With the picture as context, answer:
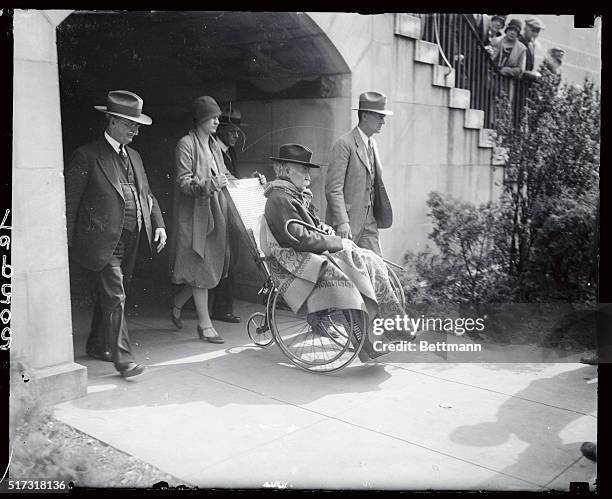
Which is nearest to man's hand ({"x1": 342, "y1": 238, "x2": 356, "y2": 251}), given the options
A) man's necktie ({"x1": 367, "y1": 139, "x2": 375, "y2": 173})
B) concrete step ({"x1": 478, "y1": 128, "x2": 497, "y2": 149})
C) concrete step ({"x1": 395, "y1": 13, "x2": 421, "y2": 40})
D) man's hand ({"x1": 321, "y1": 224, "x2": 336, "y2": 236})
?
man's hand ({"x1": 321, "y1": 224, "x2": 336, "y2": 236})

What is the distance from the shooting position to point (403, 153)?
712cm

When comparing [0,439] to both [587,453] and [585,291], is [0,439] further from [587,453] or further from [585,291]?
[585,291]

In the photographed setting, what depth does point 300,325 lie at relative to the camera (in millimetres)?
6219

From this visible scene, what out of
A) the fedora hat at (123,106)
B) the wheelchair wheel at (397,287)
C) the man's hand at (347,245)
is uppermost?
the fedora hat at (123,106)

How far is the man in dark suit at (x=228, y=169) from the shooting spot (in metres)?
6.71

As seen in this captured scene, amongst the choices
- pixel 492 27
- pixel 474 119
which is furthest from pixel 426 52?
pixel 492 27

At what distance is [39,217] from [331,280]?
206cm

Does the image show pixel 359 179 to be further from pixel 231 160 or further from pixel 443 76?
pixel 443 76

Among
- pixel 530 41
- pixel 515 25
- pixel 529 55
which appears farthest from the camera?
pixel 515 25

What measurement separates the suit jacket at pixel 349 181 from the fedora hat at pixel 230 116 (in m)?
1.05

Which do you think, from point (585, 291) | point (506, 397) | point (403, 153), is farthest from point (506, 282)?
point (506, 397)

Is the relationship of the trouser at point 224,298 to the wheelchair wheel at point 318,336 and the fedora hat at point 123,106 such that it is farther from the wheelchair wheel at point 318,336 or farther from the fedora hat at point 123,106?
the fedora hat at point 123,106

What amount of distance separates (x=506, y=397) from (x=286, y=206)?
2074 millimetres

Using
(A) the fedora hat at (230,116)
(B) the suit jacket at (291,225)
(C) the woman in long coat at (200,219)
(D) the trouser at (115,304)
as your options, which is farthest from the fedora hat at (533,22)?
(D) the trouser at (115,304)
